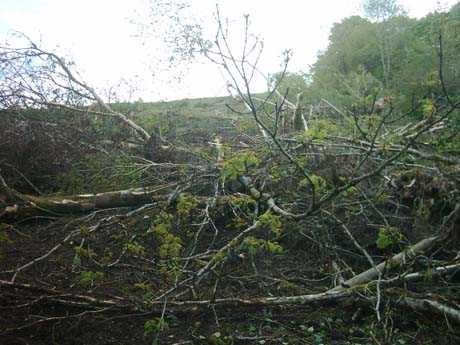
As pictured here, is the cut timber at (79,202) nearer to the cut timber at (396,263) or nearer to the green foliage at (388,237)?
the cut timber at (396,263)

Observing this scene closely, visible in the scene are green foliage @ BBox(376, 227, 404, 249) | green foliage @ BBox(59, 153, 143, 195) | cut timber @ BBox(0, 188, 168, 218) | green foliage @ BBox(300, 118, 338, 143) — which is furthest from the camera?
green foliage @ BBox(59, 153, 143, 195)

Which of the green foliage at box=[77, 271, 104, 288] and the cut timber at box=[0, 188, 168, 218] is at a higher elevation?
the cut timber at box=[0, 188, 168, 218]

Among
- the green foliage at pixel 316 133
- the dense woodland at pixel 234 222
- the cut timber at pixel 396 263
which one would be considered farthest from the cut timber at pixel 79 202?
the cut timber at pixel 396 263

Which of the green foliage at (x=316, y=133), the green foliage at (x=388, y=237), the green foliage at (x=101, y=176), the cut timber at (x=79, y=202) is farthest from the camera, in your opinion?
→ the green foliage at (x=101, y=176)

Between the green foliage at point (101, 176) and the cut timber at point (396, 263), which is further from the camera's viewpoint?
the green foliage at point (101, 176)

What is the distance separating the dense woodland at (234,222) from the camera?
8.83 ft

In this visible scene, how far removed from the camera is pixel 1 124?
5.05 meters

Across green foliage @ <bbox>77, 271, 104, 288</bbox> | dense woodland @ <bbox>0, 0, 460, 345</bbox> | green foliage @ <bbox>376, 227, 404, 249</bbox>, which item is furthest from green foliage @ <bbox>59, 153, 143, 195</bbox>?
green foliage @ <bbox>376, 227, 404, 249</bbox>

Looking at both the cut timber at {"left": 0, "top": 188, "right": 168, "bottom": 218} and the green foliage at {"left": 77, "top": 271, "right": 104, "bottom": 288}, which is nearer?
the green foliage at {"left": 77, "top": 271, "right": 104, "bottom": 288}

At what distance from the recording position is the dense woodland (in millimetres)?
2691

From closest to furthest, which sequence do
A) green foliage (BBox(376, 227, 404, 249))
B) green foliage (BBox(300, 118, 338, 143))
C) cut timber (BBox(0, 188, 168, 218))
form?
green foliage (BBox(300, 118, 338, 143)) → green foliage (BBox(376, 227, 404, 249)) → cut timber (BBox(0, 188, 168, 218))

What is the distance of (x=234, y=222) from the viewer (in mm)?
3793

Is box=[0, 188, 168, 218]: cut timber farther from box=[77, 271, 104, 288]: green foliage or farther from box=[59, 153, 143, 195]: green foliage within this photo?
box=[77, 271, 104, 288]: green foliage

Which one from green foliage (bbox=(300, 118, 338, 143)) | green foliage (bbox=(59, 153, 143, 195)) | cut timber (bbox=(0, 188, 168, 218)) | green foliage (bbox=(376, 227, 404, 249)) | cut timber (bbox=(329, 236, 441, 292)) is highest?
green foliage (bbox=(300, 118, 338, 143))
